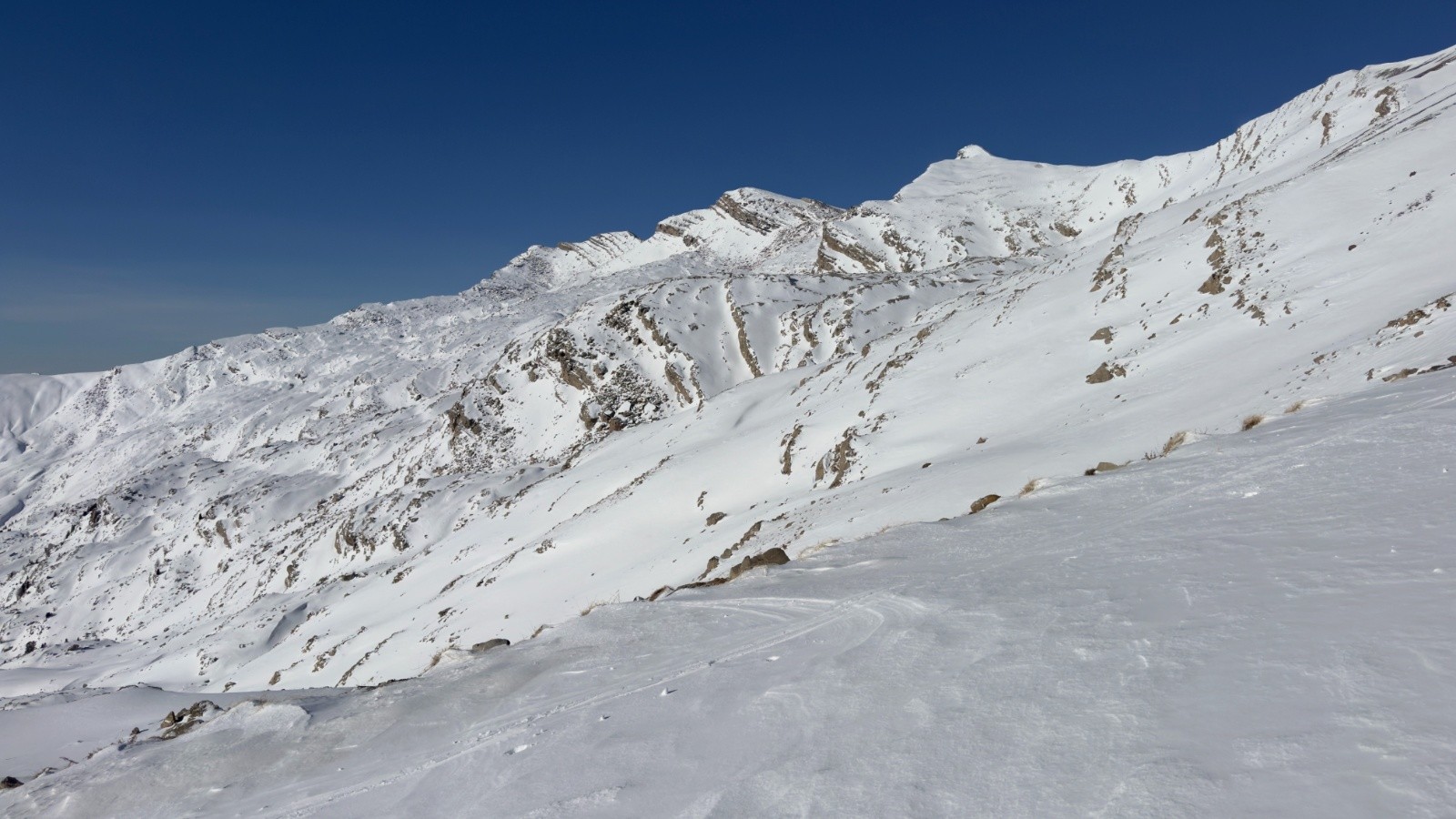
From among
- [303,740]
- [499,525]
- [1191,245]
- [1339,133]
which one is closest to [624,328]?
[499,525]

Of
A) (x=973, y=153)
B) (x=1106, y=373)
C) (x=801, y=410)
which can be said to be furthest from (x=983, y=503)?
(x=973, y=153)

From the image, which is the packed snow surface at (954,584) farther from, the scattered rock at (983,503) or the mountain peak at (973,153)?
the mountain peak at (973,153)

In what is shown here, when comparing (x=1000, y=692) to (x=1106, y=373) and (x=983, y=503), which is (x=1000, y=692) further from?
(x=1106, y=373)

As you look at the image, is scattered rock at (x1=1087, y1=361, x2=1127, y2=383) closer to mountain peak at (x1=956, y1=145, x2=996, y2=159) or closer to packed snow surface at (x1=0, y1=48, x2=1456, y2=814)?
packed snow surface at (x1=0, y1=48, x2=1456, y2=814)

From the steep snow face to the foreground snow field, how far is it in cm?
550

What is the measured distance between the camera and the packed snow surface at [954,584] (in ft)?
12.1

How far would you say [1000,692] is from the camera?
4.28m

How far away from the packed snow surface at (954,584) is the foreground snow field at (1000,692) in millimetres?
31

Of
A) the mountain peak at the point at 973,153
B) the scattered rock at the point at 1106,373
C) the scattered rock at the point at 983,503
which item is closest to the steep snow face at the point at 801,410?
the scattered rock at the point at 1106,373

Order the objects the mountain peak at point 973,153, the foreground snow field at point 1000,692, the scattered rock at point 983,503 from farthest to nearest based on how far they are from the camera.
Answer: the mountain peak at point 973,153 < the scattered rock at point 983,503 < the foreground snow field at point 1000,692

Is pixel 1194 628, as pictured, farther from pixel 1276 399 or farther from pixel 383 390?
pixel 383 390

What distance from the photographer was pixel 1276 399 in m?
13.5

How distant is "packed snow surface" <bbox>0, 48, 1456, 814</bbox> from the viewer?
3.68m

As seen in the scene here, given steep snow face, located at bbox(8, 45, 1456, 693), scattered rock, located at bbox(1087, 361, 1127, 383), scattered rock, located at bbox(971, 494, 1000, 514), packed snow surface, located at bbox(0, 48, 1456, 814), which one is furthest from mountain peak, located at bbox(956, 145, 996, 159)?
scattered rock, located at bbox(971, 494, 1000, 514)
